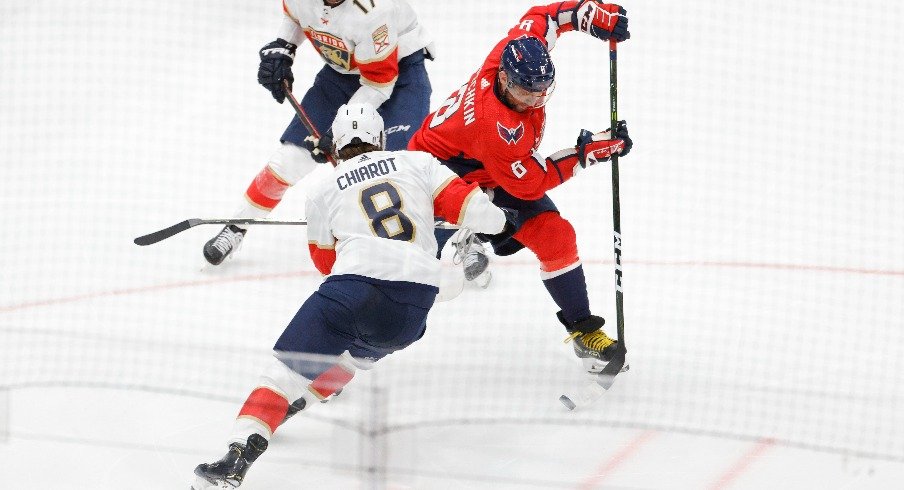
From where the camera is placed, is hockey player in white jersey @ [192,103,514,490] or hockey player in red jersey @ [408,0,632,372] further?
hockey player in red jersey @ [408,0,632,372]

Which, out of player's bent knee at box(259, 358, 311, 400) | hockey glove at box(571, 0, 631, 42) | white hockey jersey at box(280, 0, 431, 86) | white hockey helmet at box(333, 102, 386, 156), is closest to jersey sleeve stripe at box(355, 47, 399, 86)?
white hockey jersey at box(280, 0, 431, 86)

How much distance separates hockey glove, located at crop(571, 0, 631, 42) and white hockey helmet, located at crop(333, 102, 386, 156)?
0.91 metres

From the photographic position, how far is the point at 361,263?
10.3ft

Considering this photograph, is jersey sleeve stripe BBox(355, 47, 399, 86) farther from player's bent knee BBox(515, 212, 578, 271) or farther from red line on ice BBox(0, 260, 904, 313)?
player's bent knee BBox(515, 212, 578, 271)

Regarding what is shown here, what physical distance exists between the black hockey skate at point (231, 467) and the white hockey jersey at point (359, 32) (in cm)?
181

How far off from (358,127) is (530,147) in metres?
0.58

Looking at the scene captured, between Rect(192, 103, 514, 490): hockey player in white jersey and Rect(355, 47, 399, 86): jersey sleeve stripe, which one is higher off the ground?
Rect(355, 47, 399, 86): jersey sleeve stripe

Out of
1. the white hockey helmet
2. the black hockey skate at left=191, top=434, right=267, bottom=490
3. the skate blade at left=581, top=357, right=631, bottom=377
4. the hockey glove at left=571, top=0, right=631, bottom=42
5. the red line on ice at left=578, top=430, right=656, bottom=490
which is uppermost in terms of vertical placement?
the hockey glove at left=571, top=0, right=631, bottom=42

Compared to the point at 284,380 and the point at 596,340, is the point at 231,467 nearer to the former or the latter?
the point at 284,380

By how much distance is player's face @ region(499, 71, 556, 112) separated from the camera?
3510 millimetres

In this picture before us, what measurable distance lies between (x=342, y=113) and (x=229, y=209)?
198cm

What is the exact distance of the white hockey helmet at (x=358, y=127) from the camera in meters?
3.32

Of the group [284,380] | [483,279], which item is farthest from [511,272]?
[284,380]

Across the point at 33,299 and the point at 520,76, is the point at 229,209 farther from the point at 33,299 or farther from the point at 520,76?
the point at 520,76
